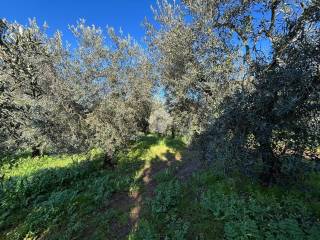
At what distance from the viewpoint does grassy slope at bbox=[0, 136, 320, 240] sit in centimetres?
835

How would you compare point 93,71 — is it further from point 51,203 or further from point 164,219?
point 164,219

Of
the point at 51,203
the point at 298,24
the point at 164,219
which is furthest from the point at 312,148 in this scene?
the point at 51,203

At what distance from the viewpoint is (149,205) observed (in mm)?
11664

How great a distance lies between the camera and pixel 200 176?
42.3 ft

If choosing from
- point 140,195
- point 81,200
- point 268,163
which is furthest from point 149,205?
point 268,163

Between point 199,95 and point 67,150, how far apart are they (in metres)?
8.52

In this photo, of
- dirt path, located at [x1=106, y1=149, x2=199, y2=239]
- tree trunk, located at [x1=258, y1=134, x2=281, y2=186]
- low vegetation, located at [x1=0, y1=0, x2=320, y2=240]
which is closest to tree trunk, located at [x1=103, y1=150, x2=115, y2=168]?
→ low vegetation, located at [x1=0, y1=0, x2=320, y2=240]

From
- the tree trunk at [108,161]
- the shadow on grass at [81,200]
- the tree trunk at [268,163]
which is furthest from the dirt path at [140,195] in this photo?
the tree trunk at [268,163]

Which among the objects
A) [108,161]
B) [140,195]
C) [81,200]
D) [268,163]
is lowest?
[81,200]

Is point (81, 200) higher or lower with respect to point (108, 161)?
lower

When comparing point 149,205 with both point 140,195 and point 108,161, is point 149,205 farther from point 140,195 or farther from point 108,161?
point 108,161

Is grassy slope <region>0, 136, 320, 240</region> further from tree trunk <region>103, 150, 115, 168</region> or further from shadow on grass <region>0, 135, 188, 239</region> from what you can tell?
tree trunk <region>103, 150, 115, 168</region>

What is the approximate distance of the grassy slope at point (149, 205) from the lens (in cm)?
835

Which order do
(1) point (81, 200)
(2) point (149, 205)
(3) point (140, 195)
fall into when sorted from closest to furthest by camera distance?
(2) point (149, 205)
(3) point (140, 195)
(1) point (81, 200)
